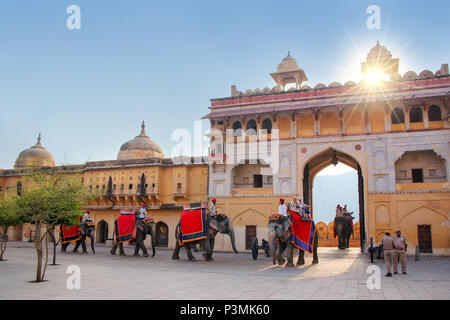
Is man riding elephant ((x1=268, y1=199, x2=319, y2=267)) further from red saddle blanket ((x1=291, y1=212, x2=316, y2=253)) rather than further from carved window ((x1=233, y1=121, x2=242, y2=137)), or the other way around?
carved window ((x1=233, y1=121, x2=242, y2=137))

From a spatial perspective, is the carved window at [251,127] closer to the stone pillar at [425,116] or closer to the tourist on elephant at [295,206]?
the stone pillar at [425,116]

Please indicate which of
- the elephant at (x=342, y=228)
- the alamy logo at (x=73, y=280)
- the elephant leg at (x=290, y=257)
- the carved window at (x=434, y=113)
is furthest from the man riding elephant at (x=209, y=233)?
the carved window at (x=434, y=113)

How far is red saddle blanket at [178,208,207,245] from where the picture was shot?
14.5 meters

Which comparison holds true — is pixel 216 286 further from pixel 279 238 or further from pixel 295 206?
pixel 295 206

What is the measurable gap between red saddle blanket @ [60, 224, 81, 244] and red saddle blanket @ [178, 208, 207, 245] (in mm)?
6361

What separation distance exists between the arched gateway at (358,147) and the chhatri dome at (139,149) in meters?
9.90

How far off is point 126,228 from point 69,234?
3663 millimetres

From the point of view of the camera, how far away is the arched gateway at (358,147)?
761 inches

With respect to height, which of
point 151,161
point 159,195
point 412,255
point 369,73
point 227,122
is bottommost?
point 412,255

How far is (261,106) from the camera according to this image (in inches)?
910

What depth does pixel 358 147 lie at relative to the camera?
68.3ft
